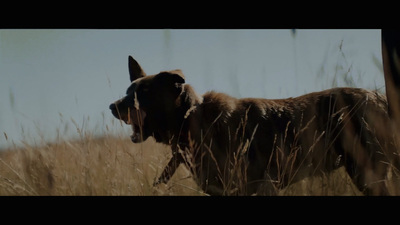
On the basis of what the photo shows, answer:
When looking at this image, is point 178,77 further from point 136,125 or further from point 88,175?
point 88,175

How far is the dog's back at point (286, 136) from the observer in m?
4.20

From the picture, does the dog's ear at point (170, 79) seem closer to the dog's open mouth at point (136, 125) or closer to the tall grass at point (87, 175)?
the dog's open mouth at point (136, 125)

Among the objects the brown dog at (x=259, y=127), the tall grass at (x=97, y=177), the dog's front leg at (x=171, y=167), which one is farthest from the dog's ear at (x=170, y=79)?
the tall grass at (x=97, y=177)

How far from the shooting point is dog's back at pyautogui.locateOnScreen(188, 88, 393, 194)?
13.8ft

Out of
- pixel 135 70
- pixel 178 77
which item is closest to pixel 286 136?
pixel 178 77

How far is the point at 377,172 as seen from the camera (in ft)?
13.8

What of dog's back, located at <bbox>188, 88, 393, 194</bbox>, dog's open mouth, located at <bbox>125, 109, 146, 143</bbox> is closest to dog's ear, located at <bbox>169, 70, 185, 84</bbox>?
dog's back, located at <bbox>188, 88, 393, 194</bbox>

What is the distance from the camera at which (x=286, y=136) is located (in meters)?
4.31

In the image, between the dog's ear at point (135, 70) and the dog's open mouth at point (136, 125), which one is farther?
the dog's ear at point (135, 70)

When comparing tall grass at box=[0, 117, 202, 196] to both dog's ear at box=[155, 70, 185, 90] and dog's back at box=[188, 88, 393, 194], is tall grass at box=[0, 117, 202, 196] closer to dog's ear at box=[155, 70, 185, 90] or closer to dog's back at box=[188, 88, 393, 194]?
dog's back at box=[188, 88, 393, 194]

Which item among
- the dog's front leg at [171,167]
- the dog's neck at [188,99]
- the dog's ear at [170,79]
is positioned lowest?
the dog's front leg at [171,167]

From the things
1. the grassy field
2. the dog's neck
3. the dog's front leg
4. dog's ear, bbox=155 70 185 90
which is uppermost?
dog's ear, bbox=155 70 185 90

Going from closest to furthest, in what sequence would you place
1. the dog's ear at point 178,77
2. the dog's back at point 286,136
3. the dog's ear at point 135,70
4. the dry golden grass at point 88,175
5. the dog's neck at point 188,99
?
the dry golden grass at point 88,175 < the dog's back at point 286,136 < the dog's ear at point 178,77 < the dog's neck at point 188,99 < the dog's ear at point 135,70
